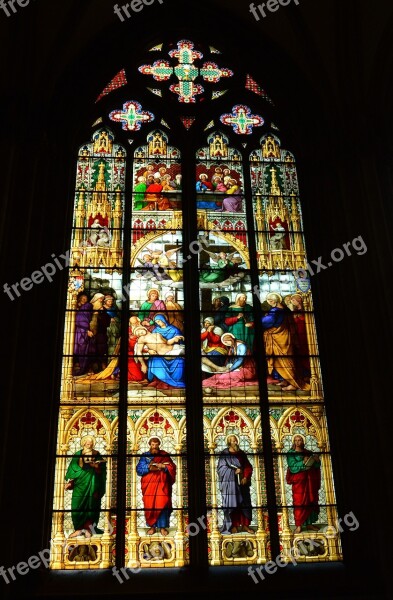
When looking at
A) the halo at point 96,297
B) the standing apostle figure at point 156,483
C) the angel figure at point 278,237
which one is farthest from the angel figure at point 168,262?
the standing apostle figure at point 156,483

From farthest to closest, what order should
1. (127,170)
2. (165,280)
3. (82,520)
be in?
1. (127,170)
2. (165,280)
3. (82,520)

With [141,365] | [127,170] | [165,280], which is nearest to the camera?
[141,365]

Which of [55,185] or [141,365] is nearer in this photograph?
[141,365]

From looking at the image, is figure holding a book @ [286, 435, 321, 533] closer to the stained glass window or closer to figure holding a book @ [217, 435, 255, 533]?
the stained glass window

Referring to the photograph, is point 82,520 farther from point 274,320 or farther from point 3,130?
point 3,130

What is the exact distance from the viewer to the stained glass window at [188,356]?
264 inches

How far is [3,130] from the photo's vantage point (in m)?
8.02

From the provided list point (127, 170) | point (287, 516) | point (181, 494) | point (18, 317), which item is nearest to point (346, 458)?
point (287, 516)

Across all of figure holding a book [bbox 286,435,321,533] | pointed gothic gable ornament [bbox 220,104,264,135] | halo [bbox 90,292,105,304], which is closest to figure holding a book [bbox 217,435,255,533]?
figure holding a book [bbox 286,435,321,533]

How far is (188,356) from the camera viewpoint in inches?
293

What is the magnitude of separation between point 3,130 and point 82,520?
4058 millimetres

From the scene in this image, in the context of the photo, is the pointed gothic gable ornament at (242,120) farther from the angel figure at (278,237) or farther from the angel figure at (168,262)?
the angel figure at (168,262)

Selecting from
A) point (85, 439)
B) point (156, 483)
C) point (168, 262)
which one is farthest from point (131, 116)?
point (156, 483)

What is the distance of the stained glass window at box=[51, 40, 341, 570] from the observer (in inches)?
264
